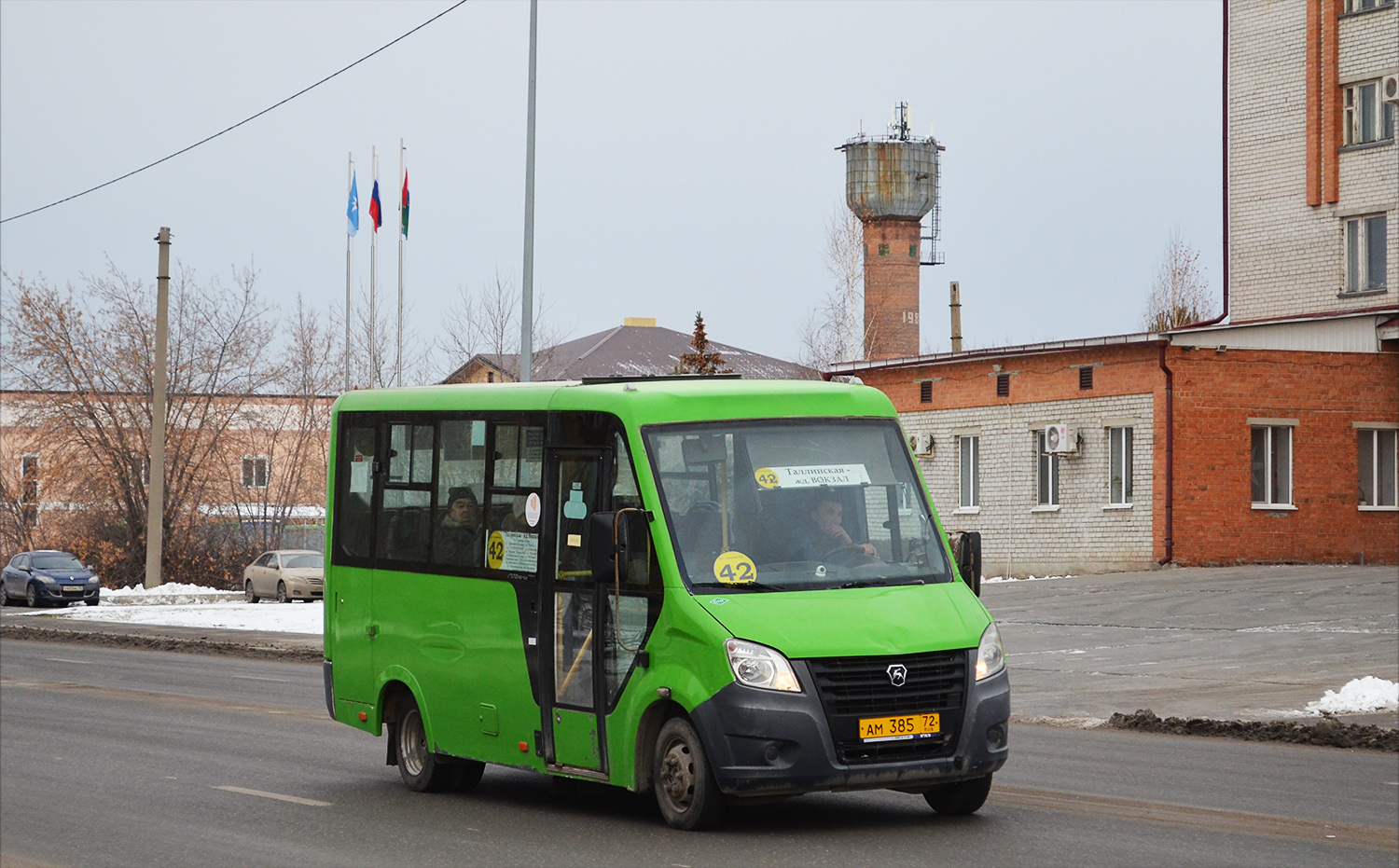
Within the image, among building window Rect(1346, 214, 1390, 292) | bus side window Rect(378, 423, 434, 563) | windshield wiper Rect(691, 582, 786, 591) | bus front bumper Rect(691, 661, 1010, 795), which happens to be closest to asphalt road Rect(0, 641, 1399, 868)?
bus front bumper Rect(691, 661, 1010, 795)

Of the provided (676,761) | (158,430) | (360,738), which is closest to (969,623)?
(676,761)

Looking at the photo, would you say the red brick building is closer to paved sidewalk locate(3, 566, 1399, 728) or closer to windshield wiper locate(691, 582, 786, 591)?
paved sidewalk locate(3, 566, 1399, 728)

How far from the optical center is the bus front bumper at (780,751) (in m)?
9.42

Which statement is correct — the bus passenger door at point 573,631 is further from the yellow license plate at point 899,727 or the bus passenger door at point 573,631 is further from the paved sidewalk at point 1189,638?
the paved sidewalk at point 1189,638

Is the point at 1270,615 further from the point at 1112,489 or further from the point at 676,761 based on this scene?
the point at 676,761

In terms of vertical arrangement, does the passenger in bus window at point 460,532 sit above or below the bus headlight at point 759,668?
above

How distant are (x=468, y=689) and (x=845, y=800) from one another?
247 centimetres

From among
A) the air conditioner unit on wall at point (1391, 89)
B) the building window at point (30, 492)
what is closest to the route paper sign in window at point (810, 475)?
the air conditioner unit on wall at point (1391, 89)

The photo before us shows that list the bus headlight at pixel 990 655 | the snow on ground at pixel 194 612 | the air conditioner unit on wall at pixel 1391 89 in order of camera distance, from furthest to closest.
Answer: the air conditioner unit on wall at pixel 1391 89
the snow on ground at pixel 194 612
the bus headlight at pixel 990 655

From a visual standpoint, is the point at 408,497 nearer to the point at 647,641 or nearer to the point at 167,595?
the point at 647,641

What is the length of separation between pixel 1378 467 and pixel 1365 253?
21.5 ft

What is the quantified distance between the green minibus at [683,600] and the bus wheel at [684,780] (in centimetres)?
1

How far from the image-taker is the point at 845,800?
11266 mm

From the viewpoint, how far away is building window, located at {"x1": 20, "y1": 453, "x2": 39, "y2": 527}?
60.4m
